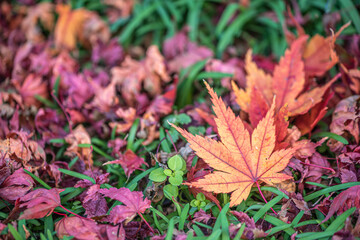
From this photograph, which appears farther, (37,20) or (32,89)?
(37,20)

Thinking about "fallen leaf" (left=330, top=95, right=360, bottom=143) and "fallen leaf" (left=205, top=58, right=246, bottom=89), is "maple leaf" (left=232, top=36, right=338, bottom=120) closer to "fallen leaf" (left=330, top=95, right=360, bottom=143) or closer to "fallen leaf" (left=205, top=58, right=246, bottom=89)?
"fallen leaf" (left=330, top=95, right=360, bottom=143)

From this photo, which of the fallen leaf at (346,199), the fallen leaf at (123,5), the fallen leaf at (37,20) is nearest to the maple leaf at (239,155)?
the fallen leaf at (346,199)

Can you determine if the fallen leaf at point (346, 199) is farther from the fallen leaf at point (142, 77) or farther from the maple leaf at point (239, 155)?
the fallen leaf at point (142, 77)

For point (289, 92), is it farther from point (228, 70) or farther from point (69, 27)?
point (69, 27)

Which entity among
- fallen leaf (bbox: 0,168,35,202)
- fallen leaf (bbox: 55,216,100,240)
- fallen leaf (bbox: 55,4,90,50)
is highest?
fallen leaf (bbox: 55,4,90,50)

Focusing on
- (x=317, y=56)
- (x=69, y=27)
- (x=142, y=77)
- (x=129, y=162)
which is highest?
(x=69, y=27)

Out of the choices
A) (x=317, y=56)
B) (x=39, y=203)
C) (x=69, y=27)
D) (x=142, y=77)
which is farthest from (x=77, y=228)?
(x=69, y=27)

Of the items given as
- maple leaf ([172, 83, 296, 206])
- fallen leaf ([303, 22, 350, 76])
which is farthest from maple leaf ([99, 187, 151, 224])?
fallen leaf ([303, 22, 350, 76])
